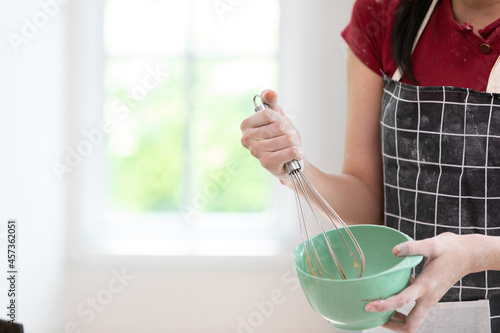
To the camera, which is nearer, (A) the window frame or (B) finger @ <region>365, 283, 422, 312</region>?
(B) finger @ <region>365, 283, 422, 312</region>

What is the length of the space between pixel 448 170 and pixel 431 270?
10.4 inches

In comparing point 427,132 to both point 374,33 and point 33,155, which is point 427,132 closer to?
point 374,33

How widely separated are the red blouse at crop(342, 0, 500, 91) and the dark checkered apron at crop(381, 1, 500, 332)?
0.03 meters

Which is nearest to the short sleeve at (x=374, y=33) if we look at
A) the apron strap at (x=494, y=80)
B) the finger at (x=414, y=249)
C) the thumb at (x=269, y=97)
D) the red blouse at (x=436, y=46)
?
the red blouse at (x=436, y=46)

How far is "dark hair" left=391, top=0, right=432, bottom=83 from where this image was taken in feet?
2.96

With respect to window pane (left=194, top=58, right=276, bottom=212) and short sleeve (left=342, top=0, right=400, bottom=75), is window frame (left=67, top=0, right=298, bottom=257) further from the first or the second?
short sleeve (left=342, top=0, right=400, bottom=75)

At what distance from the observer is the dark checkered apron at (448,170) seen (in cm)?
82

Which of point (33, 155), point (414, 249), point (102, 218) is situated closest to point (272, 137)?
point (414, 249)

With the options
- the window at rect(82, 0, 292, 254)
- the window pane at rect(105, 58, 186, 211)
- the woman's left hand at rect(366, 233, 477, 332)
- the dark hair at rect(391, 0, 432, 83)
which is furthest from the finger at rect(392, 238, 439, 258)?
the window pane at rect(105, 58, 186, 211)

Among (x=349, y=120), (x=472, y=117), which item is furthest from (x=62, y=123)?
(x=472, y=117)

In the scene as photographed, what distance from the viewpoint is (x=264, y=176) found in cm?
175

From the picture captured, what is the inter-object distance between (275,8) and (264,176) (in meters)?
0.54

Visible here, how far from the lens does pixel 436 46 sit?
2.93 ft

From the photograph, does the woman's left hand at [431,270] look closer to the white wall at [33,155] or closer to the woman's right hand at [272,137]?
the woman's right hand at [272,137]
